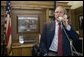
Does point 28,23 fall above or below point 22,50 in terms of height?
above

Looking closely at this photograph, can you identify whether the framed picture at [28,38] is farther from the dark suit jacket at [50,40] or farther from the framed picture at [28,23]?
the dark suit jacket at [50,40]

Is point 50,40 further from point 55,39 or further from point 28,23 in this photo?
point 28,23

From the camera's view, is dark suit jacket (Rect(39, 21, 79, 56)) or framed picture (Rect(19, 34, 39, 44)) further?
framed picture (Rect(19, 34, 39, 44))

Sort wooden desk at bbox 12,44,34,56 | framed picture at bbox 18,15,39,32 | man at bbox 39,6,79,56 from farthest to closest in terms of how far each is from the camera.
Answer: framed picture at bbox 18,15,39,32 → wooden desk at bbox 12,44,34,56 → man at bbox 39,6,79,56

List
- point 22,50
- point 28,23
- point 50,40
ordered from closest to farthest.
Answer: point 50,40, point 22,50, point 28,23

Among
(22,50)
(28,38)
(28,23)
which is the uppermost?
(28,23)

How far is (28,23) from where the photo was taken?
2441 millimetres

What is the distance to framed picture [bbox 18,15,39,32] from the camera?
7.85ft

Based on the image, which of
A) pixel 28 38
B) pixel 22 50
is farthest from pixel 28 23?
pixel 22 50

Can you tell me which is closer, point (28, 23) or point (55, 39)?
point (55, 39)

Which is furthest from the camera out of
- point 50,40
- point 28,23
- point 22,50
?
point 28,23

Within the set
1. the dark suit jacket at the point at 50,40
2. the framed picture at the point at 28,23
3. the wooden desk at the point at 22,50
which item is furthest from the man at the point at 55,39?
the framed picture at the point at 28,23

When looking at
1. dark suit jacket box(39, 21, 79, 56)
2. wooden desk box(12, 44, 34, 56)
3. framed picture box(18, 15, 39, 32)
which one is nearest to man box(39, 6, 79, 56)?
dark suit jacket box(39, 21, 79, 56)

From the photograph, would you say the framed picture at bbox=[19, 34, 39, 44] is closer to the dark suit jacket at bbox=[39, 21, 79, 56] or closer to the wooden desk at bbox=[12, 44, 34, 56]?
the wooden desk at bbox=[12, 44, 34, 56]
